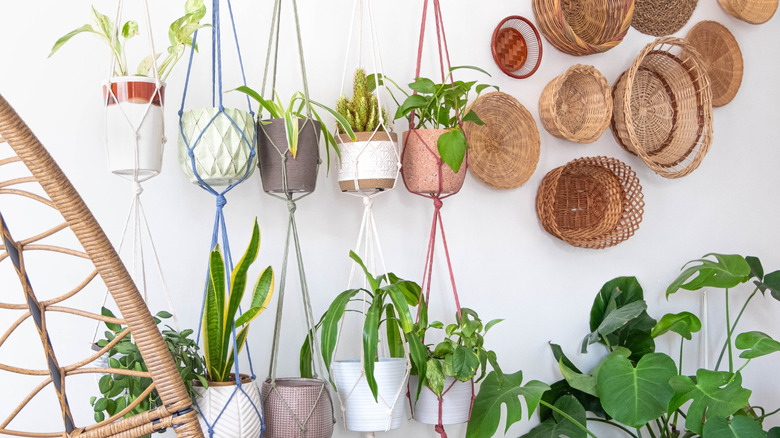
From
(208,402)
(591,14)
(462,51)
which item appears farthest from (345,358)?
(591,14)

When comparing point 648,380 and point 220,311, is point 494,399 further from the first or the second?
point 220,311

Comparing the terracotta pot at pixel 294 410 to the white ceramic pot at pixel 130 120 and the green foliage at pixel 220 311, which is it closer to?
the green foliage at pixel 220 311

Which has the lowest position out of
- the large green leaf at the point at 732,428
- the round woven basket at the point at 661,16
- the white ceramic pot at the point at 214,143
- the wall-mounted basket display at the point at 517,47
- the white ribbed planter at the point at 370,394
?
the large green leaf at the point at 732,428

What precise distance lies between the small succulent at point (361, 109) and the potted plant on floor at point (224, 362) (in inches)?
15.3

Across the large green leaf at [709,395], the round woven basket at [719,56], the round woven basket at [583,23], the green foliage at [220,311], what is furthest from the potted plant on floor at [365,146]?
the round woven basket at [719,56]

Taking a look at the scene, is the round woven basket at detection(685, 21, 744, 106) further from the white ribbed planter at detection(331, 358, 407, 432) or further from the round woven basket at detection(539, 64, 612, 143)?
the white ribbed planter at detection(331, 358, 407, 432)

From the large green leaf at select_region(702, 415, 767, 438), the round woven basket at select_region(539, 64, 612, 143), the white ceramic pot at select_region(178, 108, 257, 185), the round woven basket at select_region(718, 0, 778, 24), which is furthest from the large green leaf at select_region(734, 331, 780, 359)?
the white ceramic pot at select_region(178, 108, 257, 185)

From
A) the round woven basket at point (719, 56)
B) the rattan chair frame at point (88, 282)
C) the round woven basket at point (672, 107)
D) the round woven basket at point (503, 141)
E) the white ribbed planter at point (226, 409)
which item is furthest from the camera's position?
the round woven basket at point (719, 56)

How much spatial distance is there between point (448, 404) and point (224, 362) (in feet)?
1.86

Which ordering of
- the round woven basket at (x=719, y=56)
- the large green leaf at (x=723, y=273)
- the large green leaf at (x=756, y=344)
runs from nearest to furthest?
the large green leaf at (x=756, y=344), the large green leaf at (x=723, y=273), the round woven basket at (x=719, y=56)

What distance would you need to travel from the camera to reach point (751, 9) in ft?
8.05

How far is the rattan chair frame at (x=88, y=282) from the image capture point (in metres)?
0.75

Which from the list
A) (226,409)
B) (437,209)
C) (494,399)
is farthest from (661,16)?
(226,409)

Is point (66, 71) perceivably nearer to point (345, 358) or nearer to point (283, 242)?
point (283, 242)
